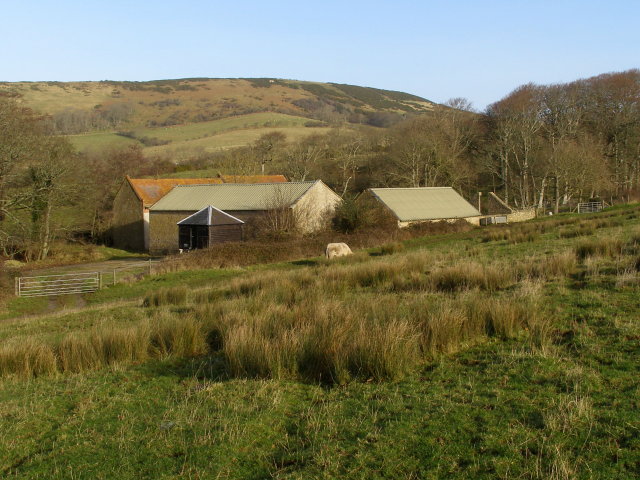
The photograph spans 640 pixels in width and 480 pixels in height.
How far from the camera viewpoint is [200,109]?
138 meters

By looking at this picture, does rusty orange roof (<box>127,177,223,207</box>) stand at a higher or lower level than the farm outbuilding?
higher

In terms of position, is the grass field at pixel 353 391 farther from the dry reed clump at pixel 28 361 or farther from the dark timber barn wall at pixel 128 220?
the dark timber barn wall at pixel 128 220

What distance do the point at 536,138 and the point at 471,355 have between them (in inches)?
2165

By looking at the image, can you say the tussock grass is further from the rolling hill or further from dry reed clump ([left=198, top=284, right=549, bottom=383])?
the rolling hill

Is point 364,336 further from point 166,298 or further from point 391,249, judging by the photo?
point 391,249

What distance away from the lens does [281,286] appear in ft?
43.6

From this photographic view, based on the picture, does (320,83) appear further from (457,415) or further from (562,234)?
(457,415)

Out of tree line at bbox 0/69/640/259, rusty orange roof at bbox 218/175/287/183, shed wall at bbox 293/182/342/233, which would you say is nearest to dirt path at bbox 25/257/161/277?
tree line at bbox 0/69/640/259

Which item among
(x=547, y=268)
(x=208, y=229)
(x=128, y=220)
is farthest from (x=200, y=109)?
(x=547, y=268)

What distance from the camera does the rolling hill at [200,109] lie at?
10394 centimetres

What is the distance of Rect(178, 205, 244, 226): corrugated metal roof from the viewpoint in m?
37.9

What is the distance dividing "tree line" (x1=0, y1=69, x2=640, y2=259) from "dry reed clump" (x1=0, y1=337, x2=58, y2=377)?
89.3 ft

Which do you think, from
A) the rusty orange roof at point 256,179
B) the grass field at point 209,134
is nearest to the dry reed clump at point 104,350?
the rusty orange roof at point 256,179

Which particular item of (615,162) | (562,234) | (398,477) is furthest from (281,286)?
(615,162)
